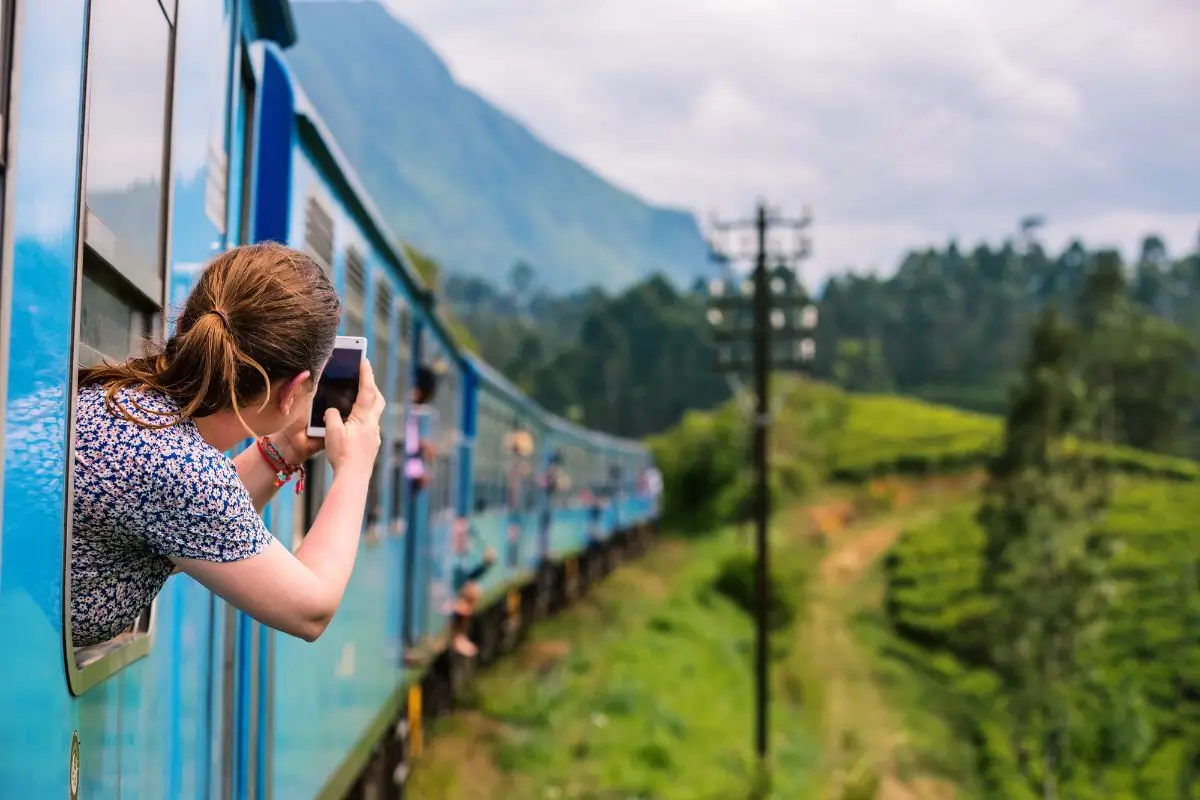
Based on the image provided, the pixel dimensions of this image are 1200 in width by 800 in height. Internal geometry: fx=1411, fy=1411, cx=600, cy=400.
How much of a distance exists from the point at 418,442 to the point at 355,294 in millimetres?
2557

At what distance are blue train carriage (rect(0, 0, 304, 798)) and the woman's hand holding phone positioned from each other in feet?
1.17

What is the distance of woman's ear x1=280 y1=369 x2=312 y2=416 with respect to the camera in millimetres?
1899

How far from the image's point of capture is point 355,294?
5.13m

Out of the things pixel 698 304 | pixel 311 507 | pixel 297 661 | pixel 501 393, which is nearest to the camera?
pixel 297 661

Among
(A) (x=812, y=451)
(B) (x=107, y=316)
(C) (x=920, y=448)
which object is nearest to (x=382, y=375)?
(B) (x=107, y=316)

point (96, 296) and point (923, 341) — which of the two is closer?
point (96, 296)

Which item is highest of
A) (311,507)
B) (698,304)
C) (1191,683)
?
(698,304)

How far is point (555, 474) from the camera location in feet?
61.0

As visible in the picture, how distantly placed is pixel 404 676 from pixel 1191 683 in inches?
1072

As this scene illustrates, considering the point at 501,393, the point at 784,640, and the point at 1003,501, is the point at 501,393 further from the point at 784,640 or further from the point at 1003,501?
the point at 784,640

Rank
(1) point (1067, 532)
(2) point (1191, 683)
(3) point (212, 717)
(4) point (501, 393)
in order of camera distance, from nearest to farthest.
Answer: (3) point (212, 717), (4) point (501, 393), (1) point (1067, 532), (2) point (1191, 683)

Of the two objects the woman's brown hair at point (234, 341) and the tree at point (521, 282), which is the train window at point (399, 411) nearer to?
the woman's brown hair at point (234, 341)

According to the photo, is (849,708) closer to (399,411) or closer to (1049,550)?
(1049,550)

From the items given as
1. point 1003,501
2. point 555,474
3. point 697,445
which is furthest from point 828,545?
point 555,474
